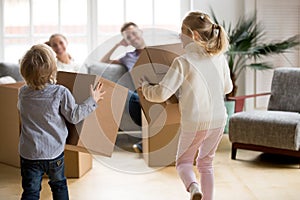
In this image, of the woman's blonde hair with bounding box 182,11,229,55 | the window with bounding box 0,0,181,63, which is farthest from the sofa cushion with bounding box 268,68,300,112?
the woman's blonde hair with bounding box 182,11,229,55

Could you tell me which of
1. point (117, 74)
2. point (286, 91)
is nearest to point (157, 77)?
point (286, 91)

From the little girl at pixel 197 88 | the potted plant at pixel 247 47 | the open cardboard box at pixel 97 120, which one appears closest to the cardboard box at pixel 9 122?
the open cardboard box at pixel 97 120

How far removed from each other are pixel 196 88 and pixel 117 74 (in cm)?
A: 240

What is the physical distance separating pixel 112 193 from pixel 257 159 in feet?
4.34

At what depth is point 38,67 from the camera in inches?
103

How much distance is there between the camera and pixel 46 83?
105 inches

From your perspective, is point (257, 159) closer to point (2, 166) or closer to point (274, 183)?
point (274, 183)

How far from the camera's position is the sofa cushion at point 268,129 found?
13.1 feet

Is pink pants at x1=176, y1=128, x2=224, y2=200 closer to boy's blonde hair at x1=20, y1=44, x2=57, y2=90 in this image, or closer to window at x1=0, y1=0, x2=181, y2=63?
boy's blonde hair at x1=20, y1=44, x2=57, y2=90

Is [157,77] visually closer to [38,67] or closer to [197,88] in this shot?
[197,88]

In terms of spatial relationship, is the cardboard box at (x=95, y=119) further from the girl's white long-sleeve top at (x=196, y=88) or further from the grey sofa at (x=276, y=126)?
the grey sofa at (x=276, y=126)

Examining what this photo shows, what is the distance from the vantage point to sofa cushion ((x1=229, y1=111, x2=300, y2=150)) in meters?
3.98

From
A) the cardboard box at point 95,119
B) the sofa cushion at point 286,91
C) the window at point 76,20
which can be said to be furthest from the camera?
the window at point 76,20

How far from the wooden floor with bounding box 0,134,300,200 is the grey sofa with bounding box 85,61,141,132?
0.52 meters
